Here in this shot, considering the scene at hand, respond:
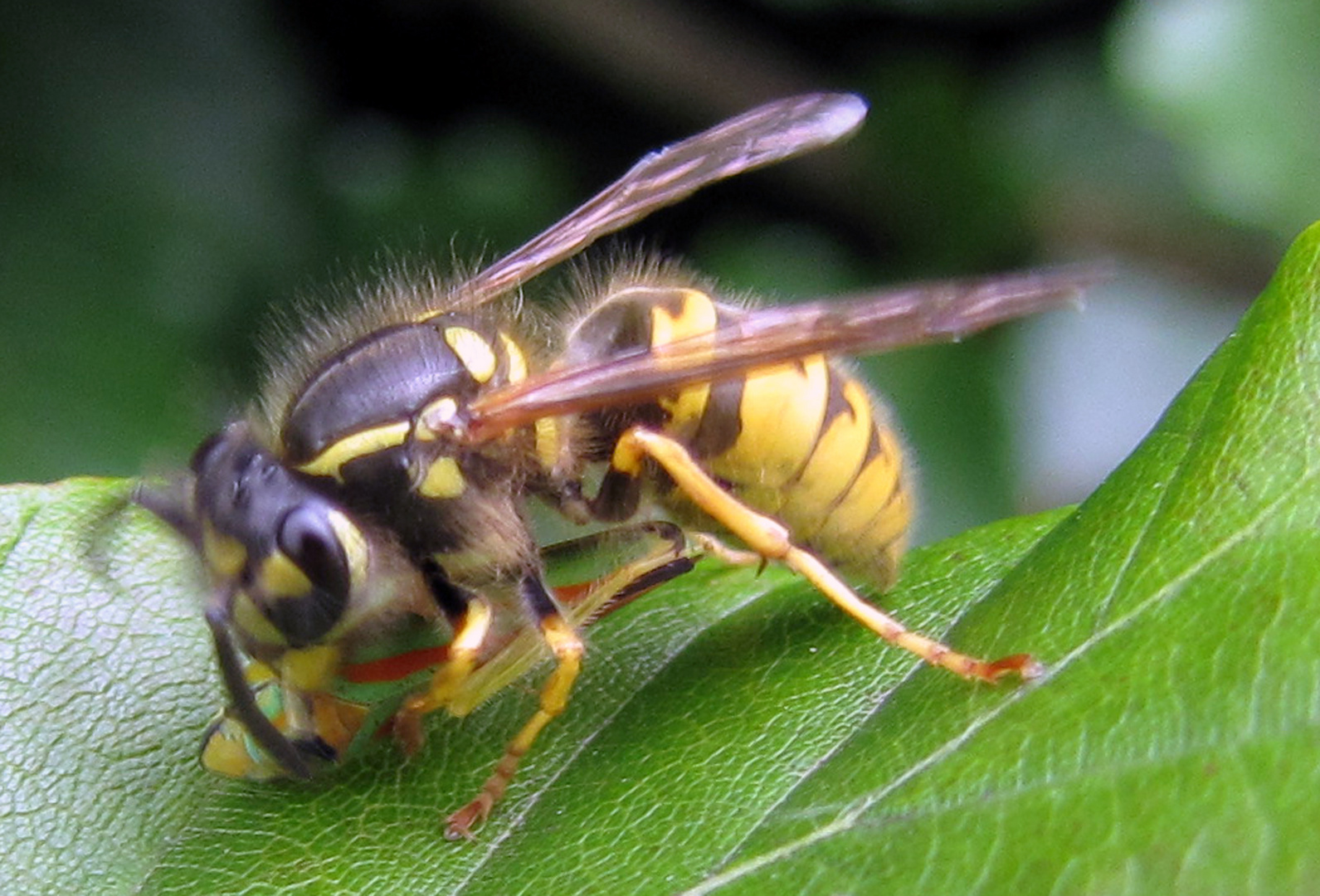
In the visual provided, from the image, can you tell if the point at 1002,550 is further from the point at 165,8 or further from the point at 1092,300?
the point at 165,8

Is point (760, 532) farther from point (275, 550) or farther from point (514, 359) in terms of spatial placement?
point (275, 550)

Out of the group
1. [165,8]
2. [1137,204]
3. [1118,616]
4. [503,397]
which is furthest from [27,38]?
[1118,616]

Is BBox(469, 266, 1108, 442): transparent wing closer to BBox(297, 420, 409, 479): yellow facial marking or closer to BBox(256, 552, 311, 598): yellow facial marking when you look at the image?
BBox(297, 420, 409, 479): yellow facial marking

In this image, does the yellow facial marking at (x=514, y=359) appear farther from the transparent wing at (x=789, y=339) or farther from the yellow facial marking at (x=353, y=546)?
the yellow facial marking at (x=353, y=546)

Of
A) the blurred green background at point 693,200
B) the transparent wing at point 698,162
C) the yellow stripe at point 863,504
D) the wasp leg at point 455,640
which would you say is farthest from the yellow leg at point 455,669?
the blurred green background at point 693,200

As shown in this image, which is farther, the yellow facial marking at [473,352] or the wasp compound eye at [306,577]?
Answer: the yellow facial marking at [473,352]
